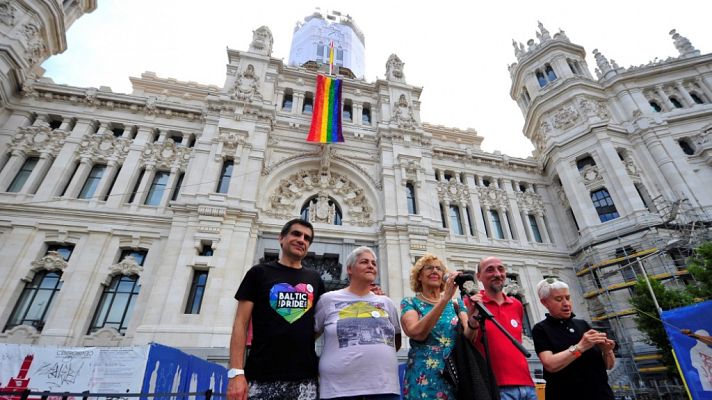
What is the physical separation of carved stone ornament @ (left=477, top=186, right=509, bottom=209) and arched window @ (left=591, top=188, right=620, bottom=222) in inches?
195

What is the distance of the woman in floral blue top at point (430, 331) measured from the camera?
2.79 m

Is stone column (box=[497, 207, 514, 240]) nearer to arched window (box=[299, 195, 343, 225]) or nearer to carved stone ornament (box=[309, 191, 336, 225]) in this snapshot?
arched window (box=[299, 195, 343, 225])

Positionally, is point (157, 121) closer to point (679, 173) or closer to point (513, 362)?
point (513, 362)

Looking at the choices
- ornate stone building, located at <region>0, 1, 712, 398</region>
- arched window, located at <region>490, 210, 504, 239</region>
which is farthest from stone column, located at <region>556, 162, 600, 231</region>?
arched window, located at <region>490, 210, 504, 239</region>

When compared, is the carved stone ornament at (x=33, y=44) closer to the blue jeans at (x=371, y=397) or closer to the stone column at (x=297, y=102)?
the stone column at (x=297, y=102)

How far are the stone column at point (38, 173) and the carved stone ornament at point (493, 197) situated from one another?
24.7 m

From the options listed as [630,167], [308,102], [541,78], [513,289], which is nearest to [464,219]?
[513,289]

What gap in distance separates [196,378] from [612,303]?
18895mm

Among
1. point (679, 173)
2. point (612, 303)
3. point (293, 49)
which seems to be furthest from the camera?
point (293, 49)

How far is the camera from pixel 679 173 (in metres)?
18.1

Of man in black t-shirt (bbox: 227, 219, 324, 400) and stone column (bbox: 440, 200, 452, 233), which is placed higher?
stone column (bbox: 440, 200, 452, 233)

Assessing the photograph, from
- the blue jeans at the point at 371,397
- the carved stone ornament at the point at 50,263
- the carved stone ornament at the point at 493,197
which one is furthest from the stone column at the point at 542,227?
the carved stone ornament at the point at 50,263

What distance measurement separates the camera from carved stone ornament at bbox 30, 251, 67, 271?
13141 millimetres

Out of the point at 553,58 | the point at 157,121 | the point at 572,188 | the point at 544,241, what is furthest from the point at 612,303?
the point at 157,121
